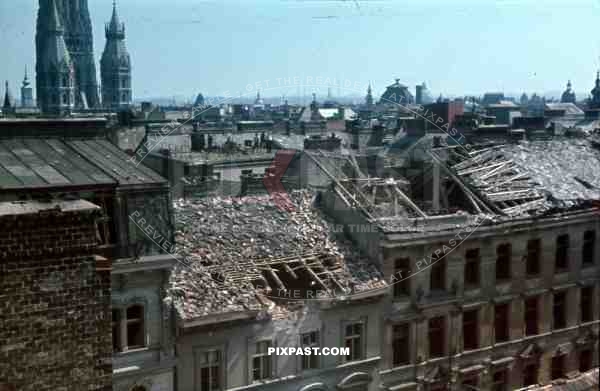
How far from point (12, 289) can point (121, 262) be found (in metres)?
5.93

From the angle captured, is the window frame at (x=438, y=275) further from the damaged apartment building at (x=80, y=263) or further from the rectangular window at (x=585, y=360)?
the damaged apartment building at (x=80, y=263)

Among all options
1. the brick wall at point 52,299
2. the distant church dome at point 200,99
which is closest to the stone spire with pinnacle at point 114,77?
the distant church dome at point 200,99

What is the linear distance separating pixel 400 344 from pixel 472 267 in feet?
6.06

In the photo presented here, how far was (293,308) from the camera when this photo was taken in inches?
428

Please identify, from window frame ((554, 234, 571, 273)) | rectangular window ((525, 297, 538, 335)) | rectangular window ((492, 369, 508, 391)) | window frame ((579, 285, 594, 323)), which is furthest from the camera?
window frame ((579, 285, 594, 323))

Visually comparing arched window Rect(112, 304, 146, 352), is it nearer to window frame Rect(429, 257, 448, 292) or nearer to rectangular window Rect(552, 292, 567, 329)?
window frame Rect(429, 257, 448, 292)

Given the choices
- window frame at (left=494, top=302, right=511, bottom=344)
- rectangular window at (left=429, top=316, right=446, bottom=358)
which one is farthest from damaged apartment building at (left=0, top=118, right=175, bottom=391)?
window frame at (left=494, top=302, right=511, bottom=344)

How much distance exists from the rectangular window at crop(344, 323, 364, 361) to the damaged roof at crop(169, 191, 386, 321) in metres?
0.61

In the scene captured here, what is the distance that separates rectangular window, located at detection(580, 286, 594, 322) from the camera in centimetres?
1455

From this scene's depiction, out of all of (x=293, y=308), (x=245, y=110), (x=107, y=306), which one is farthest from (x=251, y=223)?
(x=245, y=110)

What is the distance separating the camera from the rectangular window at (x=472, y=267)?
1296 cm

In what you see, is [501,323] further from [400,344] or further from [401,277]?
[401,277]

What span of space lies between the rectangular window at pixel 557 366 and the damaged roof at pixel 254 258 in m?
4.41

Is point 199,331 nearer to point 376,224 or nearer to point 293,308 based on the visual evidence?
point 293,308
